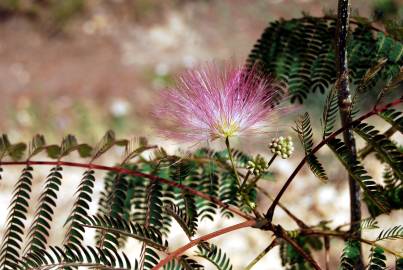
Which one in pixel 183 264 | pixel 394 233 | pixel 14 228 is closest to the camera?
pixel 183 264

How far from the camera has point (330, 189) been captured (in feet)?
9.37

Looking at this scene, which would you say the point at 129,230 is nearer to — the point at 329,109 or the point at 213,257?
the point at 213,257

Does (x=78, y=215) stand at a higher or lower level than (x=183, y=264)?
higher

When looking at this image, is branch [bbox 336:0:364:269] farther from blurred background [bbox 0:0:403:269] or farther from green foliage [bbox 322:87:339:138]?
blurred background [bbox 0:0:403:269]

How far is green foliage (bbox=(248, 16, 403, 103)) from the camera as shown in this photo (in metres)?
1.04

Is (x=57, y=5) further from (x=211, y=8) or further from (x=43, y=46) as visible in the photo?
(x=211, y=8)

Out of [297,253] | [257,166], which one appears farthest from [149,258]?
[297,253]

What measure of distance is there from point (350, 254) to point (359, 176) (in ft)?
0.40

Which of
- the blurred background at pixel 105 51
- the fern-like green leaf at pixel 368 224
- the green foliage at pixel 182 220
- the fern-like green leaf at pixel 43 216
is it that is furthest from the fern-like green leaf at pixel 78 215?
the blurred background at pixel 105 51

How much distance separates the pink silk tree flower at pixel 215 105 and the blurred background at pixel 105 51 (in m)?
2.24

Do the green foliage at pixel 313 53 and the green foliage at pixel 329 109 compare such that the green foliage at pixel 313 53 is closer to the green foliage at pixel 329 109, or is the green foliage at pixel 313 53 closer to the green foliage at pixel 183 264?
the green foliage at pixel 329 109

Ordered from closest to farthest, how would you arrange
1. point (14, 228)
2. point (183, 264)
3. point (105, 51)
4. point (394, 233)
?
point (183, 264) → point (394, 233) → point (14, 228) → point (105, 51)

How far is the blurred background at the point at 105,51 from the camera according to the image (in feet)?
12.1

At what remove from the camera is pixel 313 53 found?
1.11 metres
